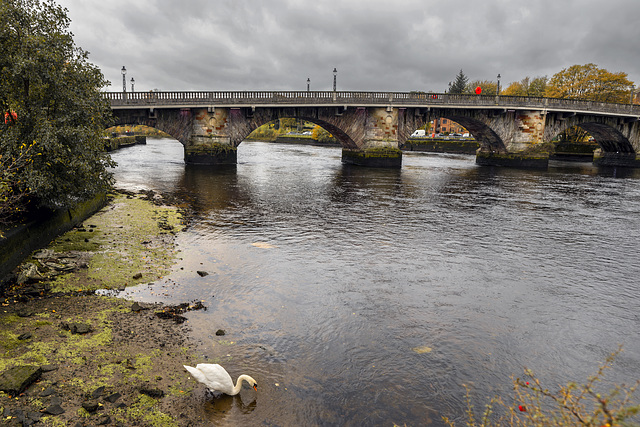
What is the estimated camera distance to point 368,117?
4547 centimetres

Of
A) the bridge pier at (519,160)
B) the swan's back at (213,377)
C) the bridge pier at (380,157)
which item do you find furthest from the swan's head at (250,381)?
the bridge pier at (519,160)

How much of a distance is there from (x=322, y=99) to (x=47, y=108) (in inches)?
1326

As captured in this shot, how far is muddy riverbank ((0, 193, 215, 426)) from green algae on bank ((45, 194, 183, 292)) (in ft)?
0.17

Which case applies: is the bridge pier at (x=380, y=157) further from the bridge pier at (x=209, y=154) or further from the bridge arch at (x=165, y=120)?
the bridge arch at (x=165, y=120)

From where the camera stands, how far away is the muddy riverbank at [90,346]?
5.69 meters

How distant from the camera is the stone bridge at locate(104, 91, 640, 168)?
4069 centimetres

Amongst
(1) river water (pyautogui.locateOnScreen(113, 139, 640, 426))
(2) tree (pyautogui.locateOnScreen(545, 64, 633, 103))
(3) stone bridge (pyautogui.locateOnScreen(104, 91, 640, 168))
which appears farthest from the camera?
(2) tree (pyautogui.locateOnScreen(545, 64, 633, 103))

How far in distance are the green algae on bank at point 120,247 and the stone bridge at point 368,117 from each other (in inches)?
812

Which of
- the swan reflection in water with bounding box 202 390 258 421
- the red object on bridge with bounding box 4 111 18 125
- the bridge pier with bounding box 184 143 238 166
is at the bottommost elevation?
the swan reflection in water with bounding box 202 390 258 421

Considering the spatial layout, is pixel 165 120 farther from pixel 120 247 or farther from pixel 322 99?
pixel 120 247

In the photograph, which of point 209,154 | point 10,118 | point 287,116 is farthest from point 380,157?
point 10,118

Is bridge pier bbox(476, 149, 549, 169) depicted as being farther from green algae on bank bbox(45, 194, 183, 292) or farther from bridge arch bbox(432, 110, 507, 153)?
green algae on bank bbox(45, 194, 183, 292)

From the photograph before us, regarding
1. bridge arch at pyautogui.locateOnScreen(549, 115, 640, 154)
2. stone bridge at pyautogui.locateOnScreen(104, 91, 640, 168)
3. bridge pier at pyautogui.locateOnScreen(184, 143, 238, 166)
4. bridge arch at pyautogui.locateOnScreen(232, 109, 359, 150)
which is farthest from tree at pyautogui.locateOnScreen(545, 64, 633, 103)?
bridge pier at pyautogui.locateOnScreen(184, 143, 238, 166)

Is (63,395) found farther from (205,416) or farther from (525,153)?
(525,153)
